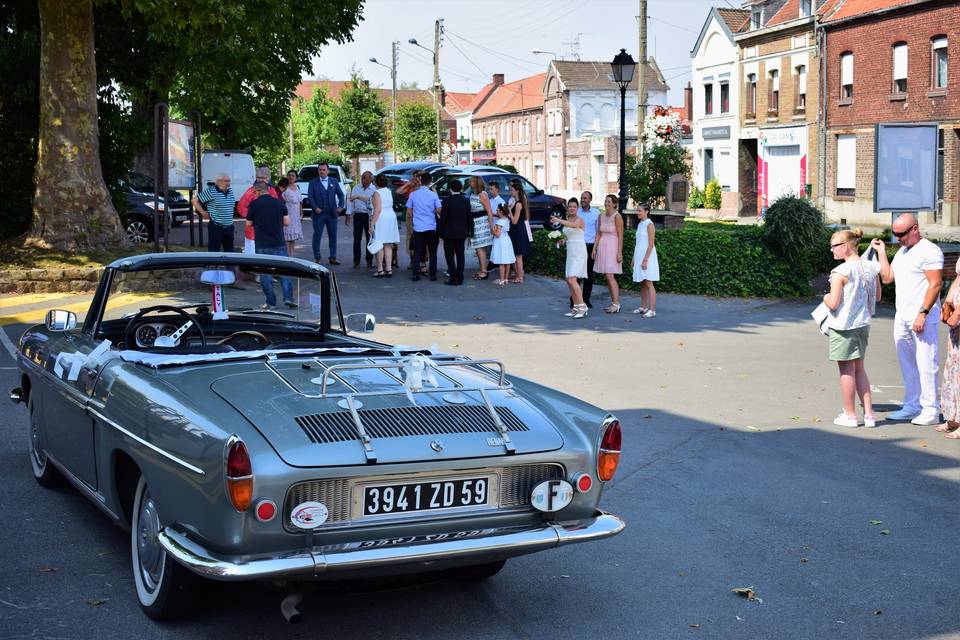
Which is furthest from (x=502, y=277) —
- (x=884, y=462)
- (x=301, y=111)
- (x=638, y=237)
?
(x=301, y=111)

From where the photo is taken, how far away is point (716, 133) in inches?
2208

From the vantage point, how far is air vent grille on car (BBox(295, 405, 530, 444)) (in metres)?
4.50

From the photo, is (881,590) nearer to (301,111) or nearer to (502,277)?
Result: (502,277)

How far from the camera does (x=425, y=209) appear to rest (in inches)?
783

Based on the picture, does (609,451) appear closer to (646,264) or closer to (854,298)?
(854,298)

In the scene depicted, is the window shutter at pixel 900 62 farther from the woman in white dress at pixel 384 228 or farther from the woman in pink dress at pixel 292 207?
the woman in pink dress at pixel 292 207

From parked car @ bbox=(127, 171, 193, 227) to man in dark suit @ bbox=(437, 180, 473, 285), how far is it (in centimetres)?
1219

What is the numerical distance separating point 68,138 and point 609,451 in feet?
55.5

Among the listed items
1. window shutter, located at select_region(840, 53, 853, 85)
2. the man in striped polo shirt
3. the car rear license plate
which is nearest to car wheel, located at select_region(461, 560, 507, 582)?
the car rear license plate

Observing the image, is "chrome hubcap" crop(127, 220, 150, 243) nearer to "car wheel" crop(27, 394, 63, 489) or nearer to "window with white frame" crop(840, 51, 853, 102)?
"car wheel" crop(27, 394, 63, 489)

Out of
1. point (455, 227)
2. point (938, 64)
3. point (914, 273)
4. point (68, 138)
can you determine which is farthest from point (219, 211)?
point (938, 64)

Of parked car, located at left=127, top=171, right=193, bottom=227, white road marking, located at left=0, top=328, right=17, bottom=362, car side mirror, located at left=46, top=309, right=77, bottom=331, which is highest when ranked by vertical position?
parked car, located at left=127, top=171, right=193, bottom=227

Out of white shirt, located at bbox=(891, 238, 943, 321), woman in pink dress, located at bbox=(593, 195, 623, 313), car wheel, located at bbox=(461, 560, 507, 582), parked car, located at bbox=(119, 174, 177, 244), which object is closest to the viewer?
car wheel, located at bbox=(461, 560, 507, 582)

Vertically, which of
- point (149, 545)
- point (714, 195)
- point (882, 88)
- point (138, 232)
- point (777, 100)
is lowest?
point (149, 545)
